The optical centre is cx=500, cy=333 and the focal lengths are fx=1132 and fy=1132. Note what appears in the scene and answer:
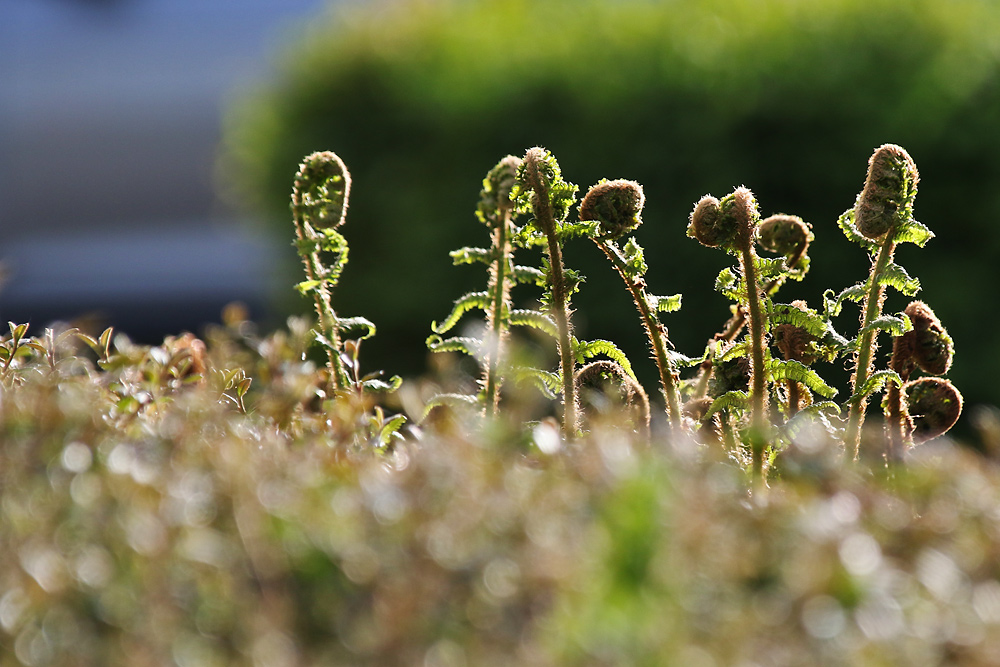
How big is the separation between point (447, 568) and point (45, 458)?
A: 52 centimetres

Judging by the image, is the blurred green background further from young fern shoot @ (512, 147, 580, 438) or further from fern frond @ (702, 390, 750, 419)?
young fern shoot @ (512, 147, 580, 438)

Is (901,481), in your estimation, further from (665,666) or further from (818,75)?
(818,75)

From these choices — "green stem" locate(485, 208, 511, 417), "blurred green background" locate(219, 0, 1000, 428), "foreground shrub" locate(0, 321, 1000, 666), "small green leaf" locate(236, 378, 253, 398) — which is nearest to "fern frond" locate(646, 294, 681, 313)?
"green stem" locate(485, 208, 511, 417)

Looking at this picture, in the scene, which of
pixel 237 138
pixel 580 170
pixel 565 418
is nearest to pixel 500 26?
pixel 580 170

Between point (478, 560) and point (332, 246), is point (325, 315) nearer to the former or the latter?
point (332, 246)

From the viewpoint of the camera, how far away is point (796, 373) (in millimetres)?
2051

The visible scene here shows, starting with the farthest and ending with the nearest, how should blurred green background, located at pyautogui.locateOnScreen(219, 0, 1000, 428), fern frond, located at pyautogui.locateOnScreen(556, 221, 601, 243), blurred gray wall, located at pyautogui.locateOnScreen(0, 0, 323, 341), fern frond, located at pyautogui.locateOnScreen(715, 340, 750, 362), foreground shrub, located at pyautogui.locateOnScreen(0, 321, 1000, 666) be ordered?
1. blurred gray wall, located at pyautogui.locateOnScreen(0, 0, 323, 341)
2. blurred green background, located at pyautogui.locateOnScreen(219, 0, 1000, 428)
3. fern frond, located at pyautogui.locateOnScreen(715, 340, 750, 362)
4. fern frond, located at pyautogui.locateOnScreen(556, 221, 601, 243)
5. foreground shrub, located at pyautogui.locateOnScreen(0, 321, 1000, 666)

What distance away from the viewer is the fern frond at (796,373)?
203 centimetres

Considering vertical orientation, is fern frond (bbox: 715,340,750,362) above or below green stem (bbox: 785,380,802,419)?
above

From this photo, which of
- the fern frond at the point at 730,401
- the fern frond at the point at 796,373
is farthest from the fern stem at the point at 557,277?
the fern frond at the point at 796,373

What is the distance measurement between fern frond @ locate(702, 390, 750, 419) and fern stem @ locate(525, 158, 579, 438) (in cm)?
25

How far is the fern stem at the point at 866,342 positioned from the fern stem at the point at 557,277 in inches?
19.2

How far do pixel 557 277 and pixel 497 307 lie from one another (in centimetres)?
13

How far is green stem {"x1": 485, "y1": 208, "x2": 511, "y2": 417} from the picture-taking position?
6.71 feet
